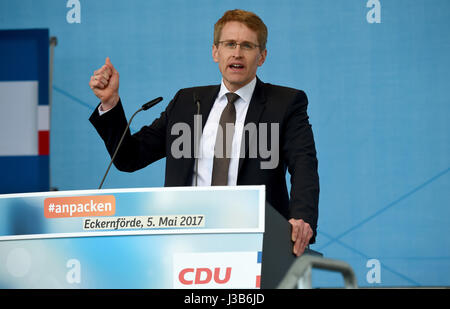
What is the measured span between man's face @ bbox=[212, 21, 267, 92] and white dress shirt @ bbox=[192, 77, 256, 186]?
1.9 inches

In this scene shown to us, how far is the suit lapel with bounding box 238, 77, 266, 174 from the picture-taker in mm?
2205

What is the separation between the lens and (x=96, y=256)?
5.18 ft

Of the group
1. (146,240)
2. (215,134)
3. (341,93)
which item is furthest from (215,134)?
(341,93)

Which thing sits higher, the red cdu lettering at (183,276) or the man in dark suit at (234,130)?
the man in dark suit at (234,130)

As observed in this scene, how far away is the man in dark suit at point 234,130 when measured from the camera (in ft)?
7.09

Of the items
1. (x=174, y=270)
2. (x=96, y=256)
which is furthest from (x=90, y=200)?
(x=174, y=270)

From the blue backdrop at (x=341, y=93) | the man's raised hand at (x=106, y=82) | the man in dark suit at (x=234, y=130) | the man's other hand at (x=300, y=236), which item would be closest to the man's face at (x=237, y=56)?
the man in dark suit at (x=234, y=130)

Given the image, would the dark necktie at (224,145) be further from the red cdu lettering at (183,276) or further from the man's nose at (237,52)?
the red cdu lettering at (183,276)

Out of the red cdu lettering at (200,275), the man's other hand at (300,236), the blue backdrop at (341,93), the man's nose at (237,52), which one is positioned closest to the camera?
the red cdu lettering at (200,275)

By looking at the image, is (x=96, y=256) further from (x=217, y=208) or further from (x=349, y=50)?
(x=349, y=50)

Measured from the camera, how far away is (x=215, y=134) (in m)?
2.29

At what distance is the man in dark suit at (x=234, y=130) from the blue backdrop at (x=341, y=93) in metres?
1.40

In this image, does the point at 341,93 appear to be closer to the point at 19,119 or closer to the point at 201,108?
the point at 201,108

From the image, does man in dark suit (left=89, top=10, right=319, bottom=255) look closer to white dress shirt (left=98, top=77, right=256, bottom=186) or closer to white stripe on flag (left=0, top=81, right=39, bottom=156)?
white dress shirt (left=98, top=77, right=256, bottom=186)
